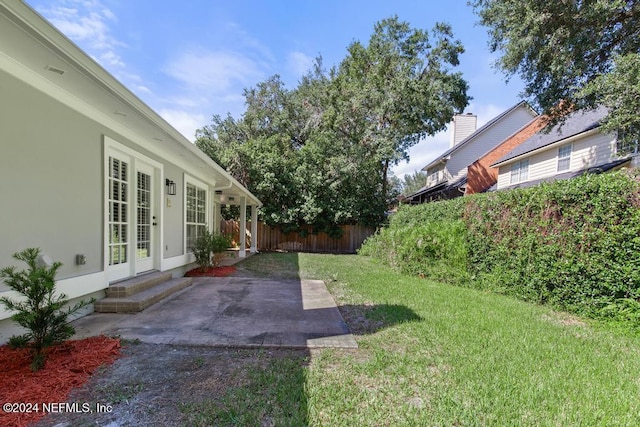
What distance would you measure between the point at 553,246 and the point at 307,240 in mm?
13341

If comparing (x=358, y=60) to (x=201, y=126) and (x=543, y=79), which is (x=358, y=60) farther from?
(x=201, y=126)

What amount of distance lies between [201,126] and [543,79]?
67.5ft

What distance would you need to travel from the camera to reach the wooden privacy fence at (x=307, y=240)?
17844mm

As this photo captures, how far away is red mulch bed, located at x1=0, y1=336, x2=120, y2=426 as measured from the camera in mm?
2262

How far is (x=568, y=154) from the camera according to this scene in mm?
12547

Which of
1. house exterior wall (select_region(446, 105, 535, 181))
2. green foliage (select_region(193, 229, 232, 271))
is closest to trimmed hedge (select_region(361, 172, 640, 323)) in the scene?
green foliage (select_region(193, 229, 232, 271))

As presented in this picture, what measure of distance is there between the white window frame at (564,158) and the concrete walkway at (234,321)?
1198cm

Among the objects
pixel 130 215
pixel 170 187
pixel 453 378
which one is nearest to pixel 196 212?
pixel 170 187

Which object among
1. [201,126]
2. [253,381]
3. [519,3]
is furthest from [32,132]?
[201,126]

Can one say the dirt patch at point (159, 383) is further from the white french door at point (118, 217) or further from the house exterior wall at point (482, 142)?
the house exterior wall at point (482, 142)

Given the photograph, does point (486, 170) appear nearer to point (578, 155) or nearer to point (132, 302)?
point (578, 155)

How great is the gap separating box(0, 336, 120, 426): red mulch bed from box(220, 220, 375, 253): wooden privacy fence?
14.5m

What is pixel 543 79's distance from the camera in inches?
365

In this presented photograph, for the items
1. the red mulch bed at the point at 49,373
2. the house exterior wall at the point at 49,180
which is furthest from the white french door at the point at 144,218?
the red mulch bed at the point at 49,373
